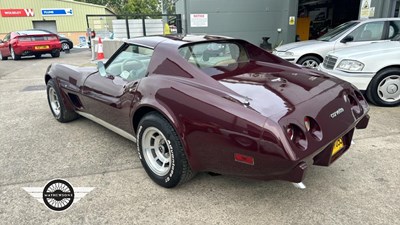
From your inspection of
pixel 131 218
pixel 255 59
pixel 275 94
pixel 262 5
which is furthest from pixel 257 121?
pixel 262 5

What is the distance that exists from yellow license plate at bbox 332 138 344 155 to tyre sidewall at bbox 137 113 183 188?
4.06ft

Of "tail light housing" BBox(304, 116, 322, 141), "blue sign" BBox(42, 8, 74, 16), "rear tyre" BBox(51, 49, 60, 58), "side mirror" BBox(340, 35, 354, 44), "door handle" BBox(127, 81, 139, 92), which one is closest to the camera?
"tail light housing" BBox(304, 116, 322, 141)

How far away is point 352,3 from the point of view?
59.0 ft

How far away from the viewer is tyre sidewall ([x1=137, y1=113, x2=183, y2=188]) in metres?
2.39

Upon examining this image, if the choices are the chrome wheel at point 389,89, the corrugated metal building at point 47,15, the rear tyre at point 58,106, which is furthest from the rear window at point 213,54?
the corrugated metal building at point 47,15

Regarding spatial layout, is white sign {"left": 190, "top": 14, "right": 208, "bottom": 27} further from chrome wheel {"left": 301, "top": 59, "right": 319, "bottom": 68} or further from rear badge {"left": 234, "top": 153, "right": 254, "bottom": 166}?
rear badge {"left": 234, "top": 153, "right": 254, "bottom": 166}

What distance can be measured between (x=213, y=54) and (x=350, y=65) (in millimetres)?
3081

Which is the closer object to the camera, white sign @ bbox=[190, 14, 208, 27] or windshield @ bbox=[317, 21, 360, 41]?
windshield @ bbox=[317, 21, 360, 41]

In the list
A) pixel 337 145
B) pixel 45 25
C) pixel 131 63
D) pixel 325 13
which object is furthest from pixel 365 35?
pixel 45 25

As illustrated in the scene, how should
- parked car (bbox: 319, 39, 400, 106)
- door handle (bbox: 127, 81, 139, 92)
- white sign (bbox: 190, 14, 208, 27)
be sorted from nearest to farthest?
door handle (bbox: 127, 81, 139, 92) → parked car (bbox: 319, 39, 400, 106) → white sign (bbox: 190, 14, 208, 27)

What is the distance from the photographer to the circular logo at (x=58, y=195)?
246cm

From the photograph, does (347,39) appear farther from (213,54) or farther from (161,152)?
(161,152)

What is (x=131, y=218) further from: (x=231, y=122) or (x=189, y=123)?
(x=231, y=122)

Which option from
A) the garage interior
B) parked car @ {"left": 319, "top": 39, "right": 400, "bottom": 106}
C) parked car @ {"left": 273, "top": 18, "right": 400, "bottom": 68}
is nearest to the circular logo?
parked car @ {"left": 319, "top": 39, "right": 400, "bottom": 106}
